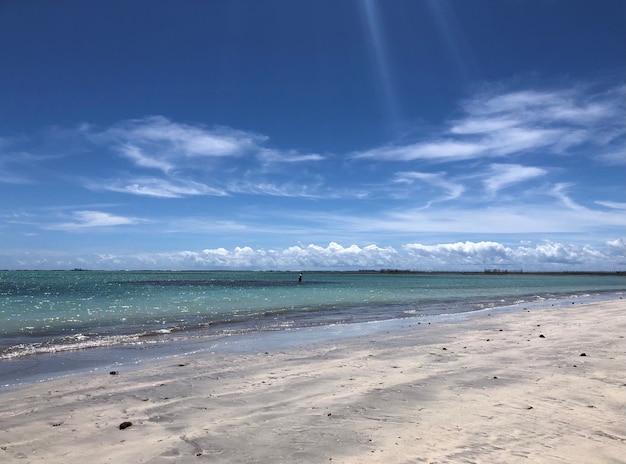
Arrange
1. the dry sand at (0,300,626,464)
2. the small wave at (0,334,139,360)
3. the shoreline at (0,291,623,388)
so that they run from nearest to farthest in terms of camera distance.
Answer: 1. the dry sand at (0,300,626,464)
2. the shoreline at (0,291,623,388)
3. the small wave at (0,334,139,360)

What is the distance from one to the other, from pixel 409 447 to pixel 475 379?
3.85 meters

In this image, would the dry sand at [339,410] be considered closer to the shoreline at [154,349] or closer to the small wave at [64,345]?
the shoreline at [154,349]

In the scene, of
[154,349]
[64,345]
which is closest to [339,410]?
[154,349]

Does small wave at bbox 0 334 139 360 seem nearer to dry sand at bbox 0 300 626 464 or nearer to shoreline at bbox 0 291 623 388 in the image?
shoreline at bbox 0 291 623 388

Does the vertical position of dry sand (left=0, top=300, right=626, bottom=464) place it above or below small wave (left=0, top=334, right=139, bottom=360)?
above

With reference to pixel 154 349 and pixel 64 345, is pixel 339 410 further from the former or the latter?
pixel 64 345

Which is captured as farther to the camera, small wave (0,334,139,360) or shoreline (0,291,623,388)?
small wave (0,334,139,360)

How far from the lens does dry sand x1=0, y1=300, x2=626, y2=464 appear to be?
5.51 meters

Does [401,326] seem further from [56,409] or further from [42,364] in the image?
[56,409]

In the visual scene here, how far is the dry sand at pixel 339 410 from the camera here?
5.51 meters

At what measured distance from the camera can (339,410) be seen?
23.2 ft

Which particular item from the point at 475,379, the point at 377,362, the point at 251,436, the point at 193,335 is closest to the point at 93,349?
the point at 193,335

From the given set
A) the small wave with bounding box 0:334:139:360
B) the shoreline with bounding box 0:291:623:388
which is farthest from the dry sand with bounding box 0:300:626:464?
the small wave with bounding box 0:334:139:360

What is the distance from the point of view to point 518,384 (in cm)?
841
